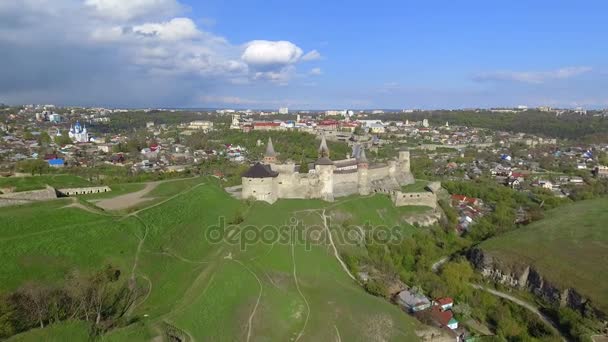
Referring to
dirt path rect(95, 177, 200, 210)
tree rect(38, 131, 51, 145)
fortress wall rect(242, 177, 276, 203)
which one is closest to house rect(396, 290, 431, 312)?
fortress wall rect(242, 177, 276, 203)

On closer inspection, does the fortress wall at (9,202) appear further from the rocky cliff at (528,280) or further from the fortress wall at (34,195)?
the rocky cliff at (528,280)

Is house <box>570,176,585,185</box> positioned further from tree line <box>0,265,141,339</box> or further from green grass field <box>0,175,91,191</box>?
green grass field <box>0,175,91,191</box>

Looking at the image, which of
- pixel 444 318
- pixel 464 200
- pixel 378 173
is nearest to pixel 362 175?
pixel 378 173

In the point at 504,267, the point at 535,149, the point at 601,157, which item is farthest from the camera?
the point at 535,149

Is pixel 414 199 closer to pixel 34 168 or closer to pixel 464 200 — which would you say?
pixel 464 200

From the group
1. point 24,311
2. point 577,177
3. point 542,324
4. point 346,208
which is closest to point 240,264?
point 24,311

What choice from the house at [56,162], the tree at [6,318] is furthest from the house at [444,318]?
the house at [56,162]

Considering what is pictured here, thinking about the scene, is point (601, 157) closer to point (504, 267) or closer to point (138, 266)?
point (504, 267)
